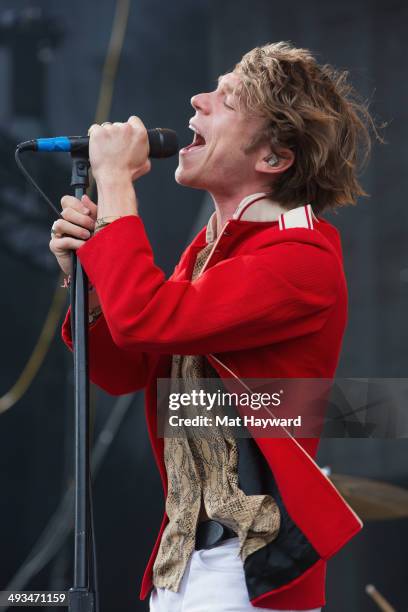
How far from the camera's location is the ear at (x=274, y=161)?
5.17 feet

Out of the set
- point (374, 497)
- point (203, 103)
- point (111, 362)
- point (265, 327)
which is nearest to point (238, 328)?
point (265, 327)

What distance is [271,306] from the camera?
1.34m

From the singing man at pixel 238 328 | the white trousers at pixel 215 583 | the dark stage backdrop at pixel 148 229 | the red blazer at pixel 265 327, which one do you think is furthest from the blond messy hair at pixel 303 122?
the dark stage backdrop at pixel 148 229

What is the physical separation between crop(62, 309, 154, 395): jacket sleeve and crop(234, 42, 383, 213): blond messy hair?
38 centimetres

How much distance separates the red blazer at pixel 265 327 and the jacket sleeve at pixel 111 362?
0.23m

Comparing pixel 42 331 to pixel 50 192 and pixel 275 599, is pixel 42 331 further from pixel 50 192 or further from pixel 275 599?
pixel 275 599

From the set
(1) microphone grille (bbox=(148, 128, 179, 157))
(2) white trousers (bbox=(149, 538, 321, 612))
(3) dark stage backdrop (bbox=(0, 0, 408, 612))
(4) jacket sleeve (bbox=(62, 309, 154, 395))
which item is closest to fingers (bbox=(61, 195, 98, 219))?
(1) microphone grille (bbox=(148, 128, 179, 157))

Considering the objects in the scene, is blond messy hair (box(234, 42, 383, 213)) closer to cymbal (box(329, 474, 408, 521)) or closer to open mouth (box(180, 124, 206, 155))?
open mouth (box(180, 124, 206, 155))

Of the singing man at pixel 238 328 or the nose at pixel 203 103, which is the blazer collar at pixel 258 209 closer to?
the singing man at pixel 238 328

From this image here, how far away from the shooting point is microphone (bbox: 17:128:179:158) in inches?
53.9

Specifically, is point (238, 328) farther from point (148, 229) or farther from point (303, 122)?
point (148, 229)

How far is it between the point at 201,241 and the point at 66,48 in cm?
149

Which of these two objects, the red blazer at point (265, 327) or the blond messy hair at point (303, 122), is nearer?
the red blazer at point (265, 327)

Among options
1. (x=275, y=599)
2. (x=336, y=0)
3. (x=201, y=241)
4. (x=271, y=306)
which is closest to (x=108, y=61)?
(x=336, y=0)
